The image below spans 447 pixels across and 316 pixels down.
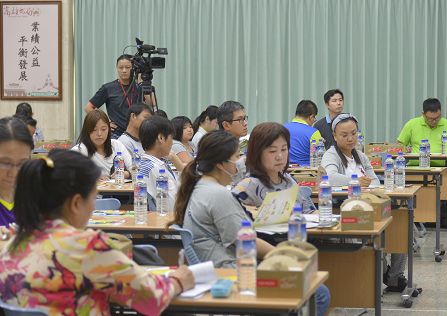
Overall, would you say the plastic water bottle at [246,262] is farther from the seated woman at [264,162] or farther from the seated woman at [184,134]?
the seated woman at [184,134]

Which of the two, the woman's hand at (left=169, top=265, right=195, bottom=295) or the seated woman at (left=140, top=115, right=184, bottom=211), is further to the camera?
the seated woman at (left=140, top=115, right=184, bottom=211)

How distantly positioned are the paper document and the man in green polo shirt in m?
5.94

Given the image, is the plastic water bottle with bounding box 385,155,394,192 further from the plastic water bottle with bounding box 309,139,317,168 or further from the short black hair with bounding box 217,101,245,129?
the plastic water bottle with bounding box 309,139,317,168

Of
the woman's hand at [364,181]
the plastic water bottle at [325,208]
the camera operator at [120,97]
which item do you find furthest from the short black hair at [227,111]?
the plastic water bottle at [325,208]

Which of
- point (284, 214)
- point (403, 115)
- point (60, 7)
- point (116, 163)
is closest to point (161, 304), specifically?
point (284, 214)

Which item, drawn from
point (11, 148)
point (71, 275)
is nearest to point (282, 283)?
point (71, 275)

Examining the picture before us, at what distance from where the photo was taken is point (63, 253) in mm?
2740

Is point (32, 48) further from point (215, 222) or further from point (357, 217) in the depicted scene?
point (215, 222)

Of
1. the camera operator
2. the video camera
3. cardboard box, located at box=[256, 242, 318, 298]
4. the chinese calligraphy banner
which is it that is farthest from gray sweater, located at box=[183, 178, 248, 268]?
the chinese calligraphy banner

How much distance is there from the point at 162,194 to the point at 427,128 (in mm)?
5579

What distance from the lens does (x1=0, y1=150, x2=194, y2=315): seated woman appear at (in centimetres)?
274

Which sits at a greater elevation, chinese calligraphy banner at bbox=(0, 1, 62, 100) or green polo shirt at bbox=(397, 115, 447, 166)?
chinese calligraphy banner at bbox=(0, 1, 62, 100)

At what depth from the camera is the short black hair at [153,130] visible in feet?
21.0

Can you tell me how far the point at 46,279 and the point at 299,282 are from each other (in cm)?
84
